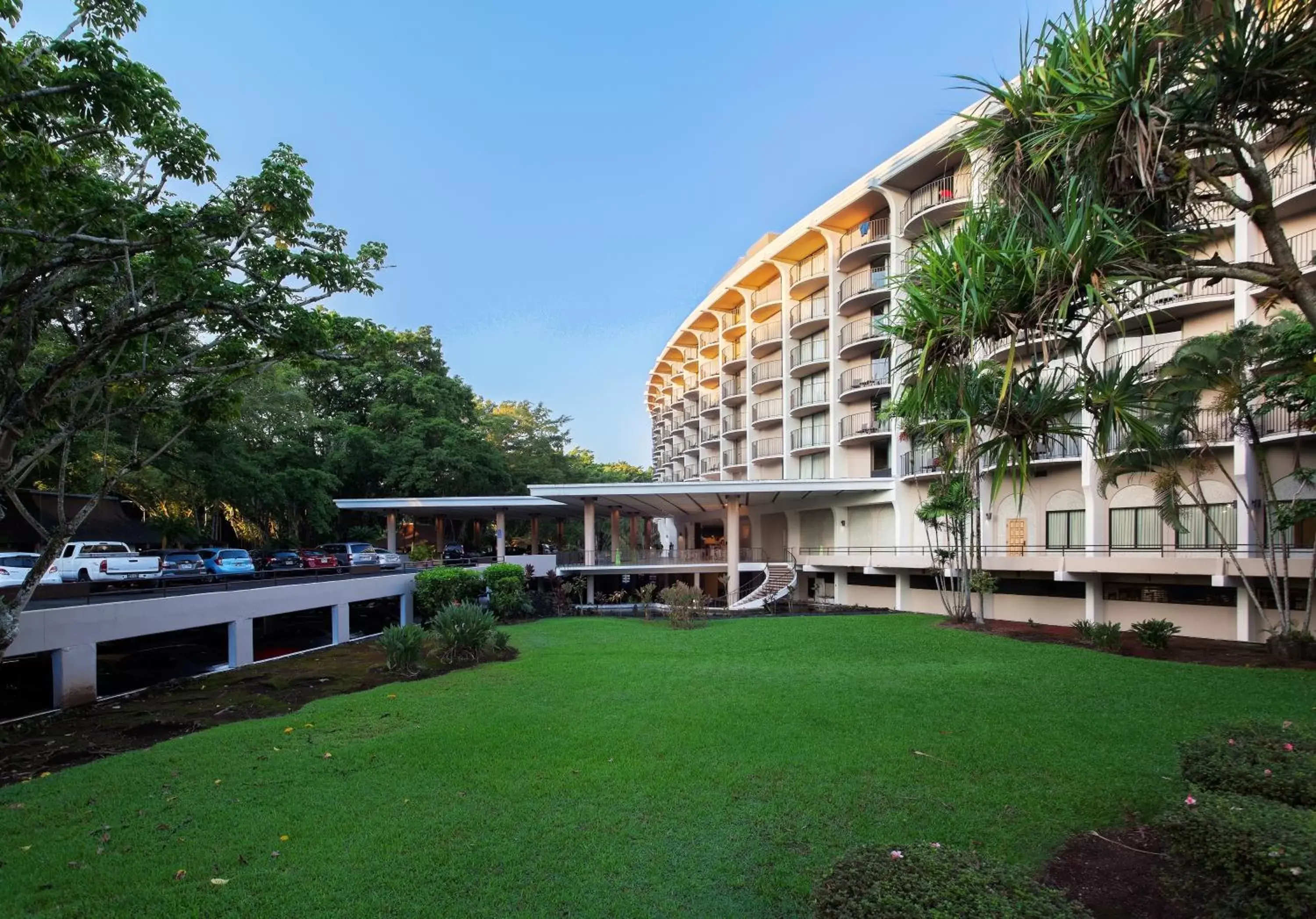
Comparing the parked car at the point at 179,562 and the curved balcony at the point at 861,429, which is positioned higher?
the curved balcony at the point at 861,429

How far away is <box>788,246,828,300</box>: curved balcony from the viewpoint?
32.8 m

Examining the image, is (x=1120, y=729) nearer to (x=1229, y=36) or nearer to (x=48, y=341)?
(x=1229, y=36)

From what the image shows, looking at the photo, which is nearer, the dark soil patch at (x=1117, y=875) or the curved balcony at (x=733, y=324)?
the dark soil patch at (x=1117, y=875)

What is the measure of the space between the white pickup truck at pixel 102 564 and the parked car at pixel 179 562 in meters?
0.29

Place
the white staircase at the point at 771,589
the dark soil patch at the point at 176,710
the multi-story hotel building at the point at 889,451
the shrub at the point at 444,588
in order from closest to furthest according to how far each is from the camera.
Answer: the dark soil patch at the point at 176,710, the multi-story hotel building at the point at 889,451, the shrub at the point at 444,588, the white staircase at the point at 771,589

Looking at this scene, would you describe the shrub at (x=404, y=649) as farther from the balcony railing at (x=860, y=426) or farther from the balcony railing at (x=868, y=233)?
the balcony railing at (x=868, y=233)

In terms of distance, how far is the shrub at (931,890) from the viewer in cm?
285

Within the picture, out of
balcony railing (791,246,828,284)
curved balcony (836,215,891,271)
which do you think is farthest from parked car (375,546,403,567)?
curved balcony (836,215,891,271)

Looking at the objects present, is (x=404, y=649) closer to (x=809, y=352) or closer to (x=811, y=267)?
(x=809, y=352)

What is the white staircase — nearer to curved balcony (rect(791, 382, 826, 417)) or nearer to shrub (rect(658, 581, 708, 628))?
shrub (rect(658, 581, 708, 628))

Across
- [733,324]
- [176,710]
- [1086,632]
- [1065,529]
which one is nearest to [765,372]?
[733,324]

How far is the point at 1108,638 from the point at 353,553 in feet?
89.4

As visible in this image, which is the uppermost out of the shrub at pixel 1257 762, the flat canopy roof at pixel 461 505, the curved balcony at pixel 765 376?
the curved balcony at pixel 765 376

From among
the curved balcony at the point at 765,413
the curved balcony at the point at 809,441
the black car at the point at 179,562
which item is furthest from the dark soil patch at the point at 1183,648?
the black car at the point at 179,562
